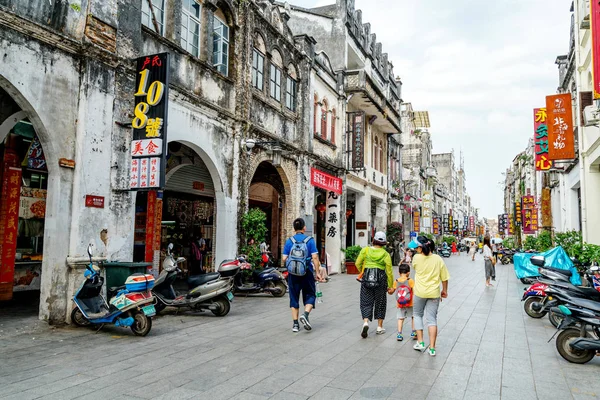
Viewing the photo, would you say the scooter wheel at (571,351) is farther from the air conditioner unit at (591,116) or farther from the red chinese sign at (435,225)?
the red chinese sign at (435,225)

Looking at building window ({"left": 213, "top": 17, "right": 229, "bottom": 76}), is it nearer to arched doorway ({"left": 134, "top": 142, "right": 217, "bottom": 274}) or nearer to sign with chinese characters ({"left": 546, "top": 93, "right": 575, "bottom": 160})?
arched doorway ({"left": 134, "top": 142, "right": 217, "bottom": 274})

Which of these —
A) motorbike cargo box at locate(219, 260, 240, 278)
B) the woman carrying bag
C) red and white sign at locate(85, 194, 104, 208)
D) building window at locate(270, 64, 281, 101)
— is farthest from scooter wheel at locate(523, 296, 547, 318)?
building window at locate(270, 64, 281, 101)

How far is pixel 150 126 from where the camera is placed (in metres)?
7.94

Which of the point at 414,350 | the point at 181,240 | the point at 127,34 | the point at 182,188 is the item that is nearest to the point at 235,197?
the point at 182,188

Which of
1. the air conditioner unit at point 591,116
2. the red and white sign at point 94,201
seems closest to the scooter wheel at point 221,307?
the red and white sign at point 94,201

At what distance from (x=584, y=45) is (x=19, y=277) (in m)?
16.8

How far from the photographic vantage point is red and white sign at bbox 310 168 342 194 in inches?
656

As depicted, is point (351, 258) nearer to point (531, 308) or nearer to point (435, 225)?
point (531, 308)

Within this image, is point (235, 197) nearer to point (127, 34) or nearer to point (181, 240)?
point (181, 240)

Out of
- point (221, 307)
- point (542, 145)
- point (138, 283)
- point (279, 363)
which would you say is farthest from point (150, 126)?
point (542, 145)

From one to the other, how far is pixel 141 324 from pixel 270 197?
41.4ft

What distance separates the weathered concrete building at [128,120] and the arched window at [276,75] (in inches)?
1.4

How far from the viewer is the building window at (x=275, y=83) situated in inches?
565

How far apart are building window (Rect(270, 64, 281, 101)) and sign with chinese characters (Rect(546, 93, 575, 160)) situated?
354 inches
